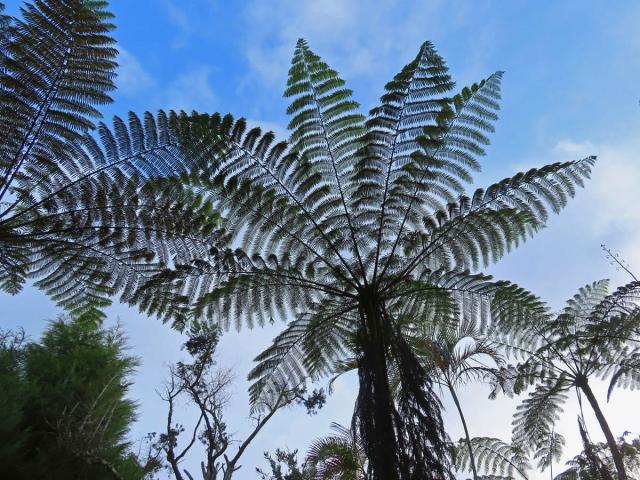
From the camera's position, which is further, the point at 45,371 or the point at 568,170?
the point at 45,371

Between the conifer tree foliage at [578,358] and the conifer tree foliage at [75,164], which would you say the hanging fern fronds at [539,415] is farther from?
the conifer tree foliage at [75,164]

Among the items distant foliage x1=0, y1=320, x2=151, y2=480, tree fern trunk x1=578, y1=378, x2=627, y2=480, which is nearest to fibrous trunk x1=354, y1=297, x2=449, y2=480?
distant foliage x1=0, y1=320, x2=151, y2=480

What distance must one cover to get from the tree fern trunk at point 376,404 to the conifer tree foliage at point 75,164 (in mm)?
1637

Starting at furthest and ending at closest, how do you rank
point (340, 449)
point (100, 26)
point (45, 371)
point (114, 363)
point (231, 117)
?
point (114, 363)
point (45, 371)
point (340, 449)
point (100, 26)
point (231, 117)

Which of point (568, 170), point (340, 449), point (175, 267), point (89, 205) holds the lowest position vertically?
point (340, 449)

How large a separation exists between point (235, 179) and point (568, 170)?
98.3 inches

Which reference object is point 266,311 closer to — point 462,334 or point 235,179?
point 235,179

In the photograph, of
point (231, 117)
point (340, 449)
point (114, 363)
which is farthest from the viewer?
point (114, 363)

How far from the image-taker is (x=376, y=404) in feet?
8.45

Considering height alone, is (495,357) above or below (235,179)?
above

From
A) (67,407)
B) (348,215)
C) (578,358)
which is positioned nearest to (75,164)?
(348,215)

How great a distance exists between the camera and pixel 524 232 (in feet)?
12.3

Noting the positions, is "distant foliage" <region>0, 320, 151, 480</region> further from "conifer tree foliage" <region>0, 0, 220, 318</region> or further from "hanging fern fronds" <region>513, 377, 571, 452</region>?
"hanging fern fronds" <region>513, 377, 571, 452</region>

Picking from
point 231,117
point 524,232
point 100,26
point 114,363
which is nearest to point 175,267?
point 231,117
